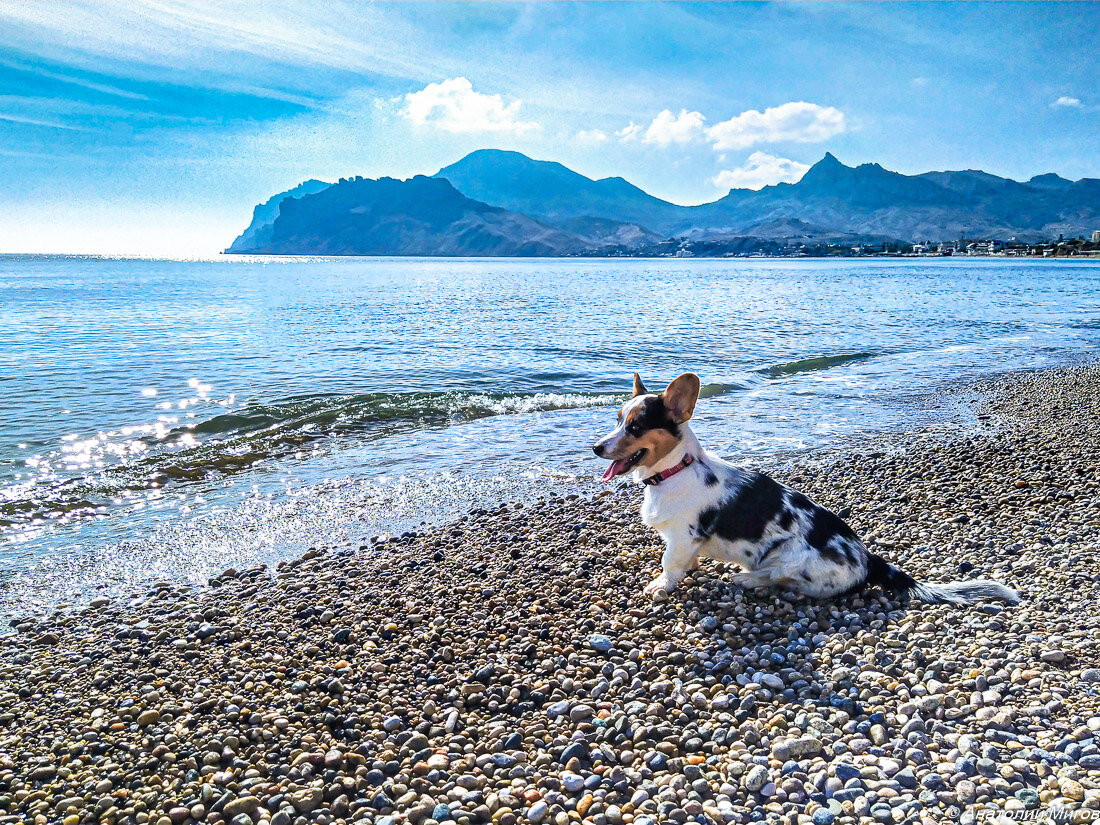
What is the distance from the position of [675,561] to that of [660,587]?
30cm

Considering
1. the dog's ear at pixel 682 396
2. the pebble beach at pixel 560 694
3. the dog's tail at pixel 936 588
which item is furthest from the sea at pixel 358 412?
the dog's tail at pixel 936 588

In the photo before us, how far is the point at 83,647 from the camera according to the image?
5578 millimetres

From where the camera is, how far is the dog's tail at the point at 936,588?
17.7 ft

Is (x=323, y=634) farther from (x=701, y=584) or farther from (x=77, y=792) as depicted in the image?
(x=701, y=584)

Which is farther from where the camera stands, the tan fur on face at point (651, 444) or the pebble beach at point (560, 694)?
the tan fur on face at point (651, 444)

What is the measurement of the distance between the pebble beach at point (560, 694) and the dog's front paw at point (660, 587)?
7cm

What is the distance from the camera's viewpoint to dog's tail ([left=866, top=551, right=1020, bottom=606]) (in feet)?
17.7

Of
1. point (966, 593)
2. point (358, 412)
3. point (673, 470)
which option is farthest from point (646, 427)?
point (358, 412)

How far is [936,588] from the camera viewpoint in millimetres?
5535

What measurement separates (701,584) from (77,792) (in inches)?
189

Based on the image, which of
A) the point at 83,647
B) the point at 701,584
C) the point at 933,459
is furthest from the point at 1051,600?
the point at 83,647

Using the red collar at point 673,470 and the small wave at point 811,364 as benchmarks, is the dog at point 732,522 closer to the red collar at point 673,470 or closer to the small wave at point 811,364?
the red collar at point 673,470

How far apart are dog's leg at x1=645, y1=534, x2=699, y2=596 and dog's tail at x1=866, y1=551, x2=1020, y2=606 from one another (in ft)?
4.93

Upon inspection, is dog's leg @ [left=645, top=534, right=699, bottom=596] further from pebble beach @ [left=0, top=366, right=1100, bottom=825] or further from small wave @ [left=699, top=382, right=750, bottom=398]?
small wave @ [left=699, top=382, right=750, bottom=398]
